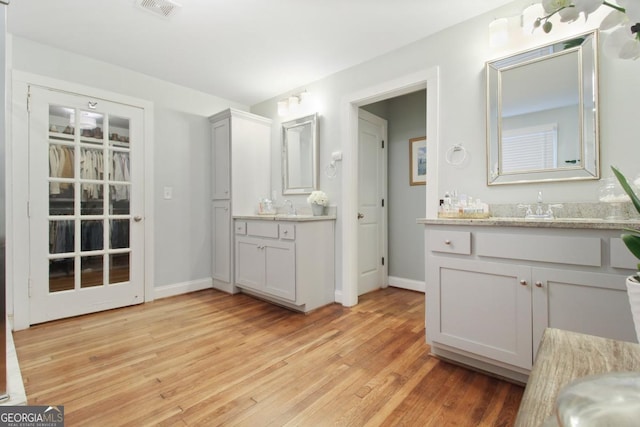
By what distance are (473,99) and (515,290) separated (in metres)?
1.41

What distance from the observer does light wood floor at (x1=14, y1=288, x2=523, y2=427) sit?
1.50 m

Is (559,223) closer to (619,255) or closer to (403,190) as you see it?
(619,255)

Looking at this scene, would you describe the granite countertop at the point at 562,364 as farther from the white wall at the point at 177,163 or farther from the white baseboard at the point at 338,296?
the white wall at the point at 177,163

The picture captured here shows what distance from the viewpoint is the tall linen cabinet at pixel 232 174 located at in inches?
141

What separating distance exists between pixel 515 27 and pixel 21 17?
3601 mm

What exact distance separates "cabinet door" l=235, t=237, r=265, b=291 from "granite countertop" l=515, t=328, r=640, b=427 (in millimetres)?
2782

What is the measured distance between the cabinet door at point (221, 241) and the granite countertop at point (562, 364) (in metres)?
3.34

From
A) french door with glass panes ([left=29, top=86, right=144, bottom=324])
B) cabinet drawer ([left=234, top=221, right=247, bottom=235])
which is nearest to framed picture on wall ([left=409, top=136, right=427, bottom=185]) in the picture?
cabinet drawer ([left=234, top=221, right=247, bottom=235])

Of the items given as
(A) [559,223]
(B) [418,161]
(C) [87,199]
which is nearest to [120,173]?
(C) [87,199]

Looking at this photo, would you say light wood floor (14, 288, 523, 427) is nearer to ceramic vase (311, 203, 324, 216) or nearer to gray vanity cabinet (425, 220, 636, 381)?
gray vanity cabinet (425, 220, 636, 381)

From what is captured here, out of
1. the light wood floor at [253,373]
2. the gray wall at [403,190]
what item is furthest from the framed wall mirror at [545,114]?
the gray wall at [403,190]

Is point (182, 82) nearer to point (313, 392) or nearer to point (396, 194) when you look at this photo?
point (396, 194)

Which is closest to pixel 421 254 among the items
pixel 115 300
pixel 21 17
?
pixel 115 300

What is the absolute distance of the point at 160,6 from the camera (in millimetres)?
2205
